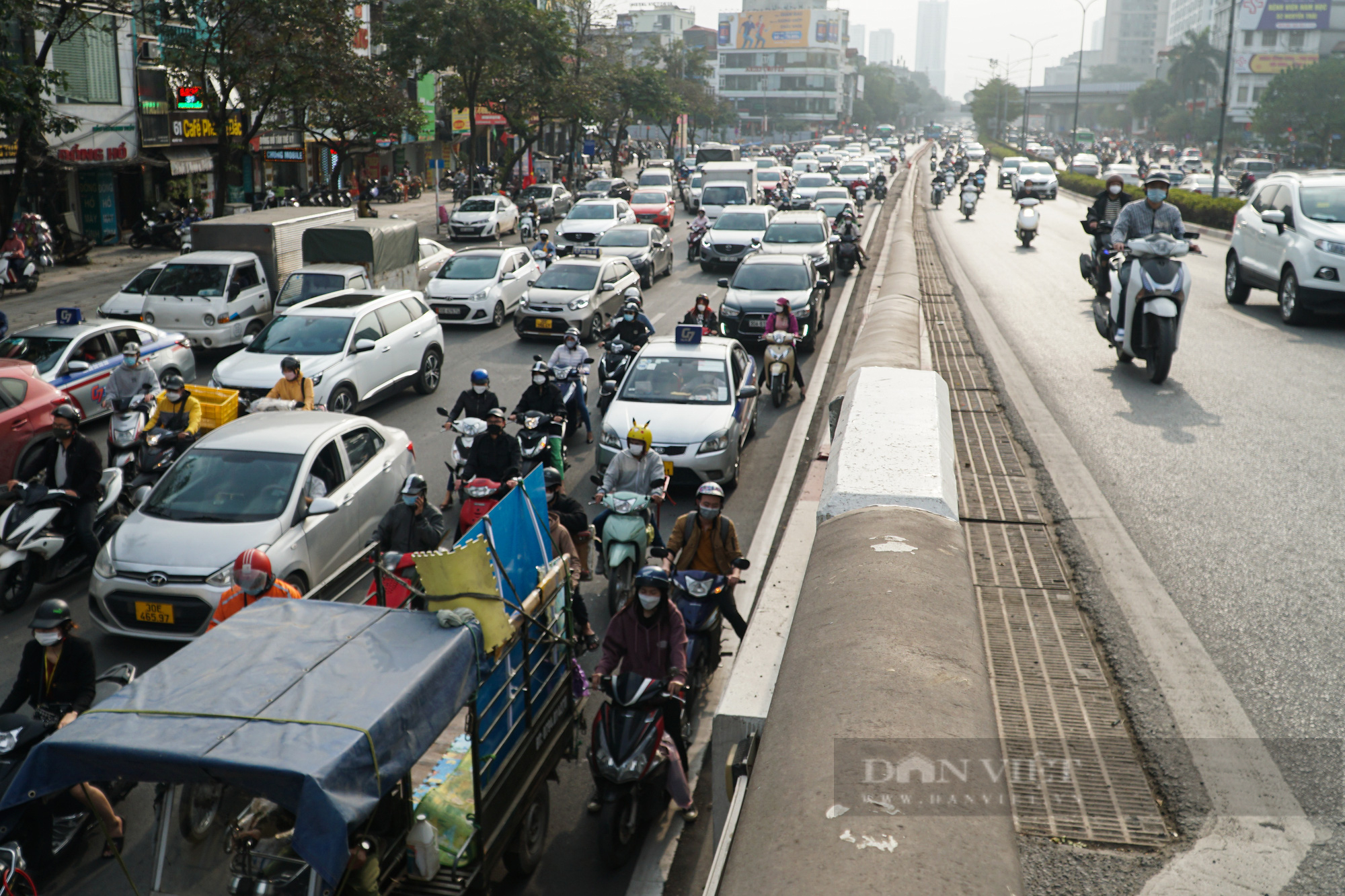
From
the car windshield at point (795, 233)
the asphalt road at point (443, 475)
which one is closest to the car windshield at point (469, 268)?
the asphalt road at point (443, 475)

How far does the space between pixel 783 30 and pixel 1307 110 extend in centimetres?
9994

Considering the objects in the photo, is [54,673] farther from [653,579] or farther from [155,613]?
[653,579]

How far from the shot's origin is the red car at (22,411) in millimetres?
11734

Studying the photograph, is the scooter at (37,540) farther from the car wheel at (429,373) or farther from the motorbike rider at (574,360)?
the car wheel at (429,373)

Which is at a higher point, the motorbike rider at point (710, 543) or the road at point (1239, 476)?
the road at point (1239, 476)

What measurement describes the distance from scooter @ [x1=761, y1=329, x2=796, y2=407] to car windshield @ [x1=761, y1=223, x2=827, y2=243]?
37.9 ft

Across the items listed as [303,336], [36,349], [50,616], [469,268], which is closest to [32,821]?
[50,616]

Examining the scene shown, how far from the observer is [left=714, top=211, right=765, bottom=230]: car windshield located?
31094 millimetres

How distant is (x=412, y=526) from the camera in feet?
A: 28.6

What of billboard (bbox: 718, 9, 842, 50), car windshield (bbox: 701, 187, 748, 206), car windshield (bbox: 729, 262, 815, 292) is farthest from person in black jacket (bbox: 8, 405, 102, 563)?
billboard (bbox: 718, 9, 842, 50)

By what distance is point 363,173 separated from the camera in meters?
54.8

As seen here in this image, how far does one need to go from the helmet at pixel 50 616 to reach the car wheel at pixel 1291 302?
15.4 m

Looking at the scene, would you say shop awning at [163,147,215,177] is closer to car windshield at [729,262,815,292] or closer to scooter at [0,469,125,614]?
car windshield at [729,262,815,292]

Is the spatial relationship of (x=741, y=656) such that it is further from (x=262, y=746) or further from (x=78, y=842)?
(x=78, y=842)
